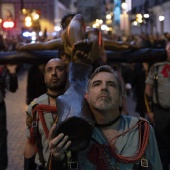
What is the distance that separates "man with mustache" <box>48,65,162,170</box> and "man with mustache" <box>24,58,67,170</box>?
129 cm

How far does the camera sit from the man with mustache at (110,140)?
9.36ft

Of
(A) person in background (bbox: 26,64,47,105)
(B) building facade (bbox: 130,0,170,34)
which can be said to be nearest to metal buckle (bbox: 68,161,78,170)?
(A) person in background (bbox: 26,64,47,105)

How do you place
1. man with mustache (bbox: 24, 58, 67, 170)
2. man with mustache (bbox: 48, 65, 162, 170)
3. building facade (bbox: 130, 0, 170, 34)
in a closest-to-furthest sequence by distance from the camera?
man with mustache (bbox: 48, 65, 162, 170) → man with mustache (bbox: 24, 58, 67, 170) → building facade (bbox: 130, 0, 170, 34)

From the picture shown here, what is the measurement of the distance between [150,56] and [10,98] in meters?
10.4

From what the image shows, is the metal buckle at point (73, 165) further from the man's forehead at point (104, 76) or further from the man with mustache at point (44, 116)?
the man with mustache at point (44, 116)

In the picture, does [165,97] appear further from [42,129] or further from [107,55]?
[42,129]

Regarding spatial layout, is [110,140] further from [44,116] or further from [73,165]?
[44,116]

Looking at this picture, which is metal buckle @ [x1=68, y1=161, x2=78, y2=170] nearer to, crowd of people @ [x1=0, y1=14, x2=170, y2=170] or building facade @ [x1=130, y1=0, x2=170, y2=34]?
crowd of people @ [x1=0, y1=14, x2=170, y2=170]

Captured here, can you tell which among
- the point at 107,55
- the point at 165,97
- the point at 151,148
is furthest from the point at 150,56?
the point at 151,148

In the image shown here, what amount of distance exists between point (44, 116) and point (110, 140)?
1.42 metres

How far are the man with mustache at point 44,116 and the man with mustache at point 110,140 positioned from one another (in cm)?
129

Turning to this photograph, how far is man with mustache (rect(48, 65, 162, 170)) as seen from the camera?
285 cm

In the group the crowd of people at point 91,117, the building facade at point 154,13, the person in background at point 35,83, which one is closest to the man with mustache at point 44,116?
the crowd of people at point 91,117

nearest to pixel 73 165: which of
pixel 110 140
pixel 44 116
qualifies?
pixel 110 140
